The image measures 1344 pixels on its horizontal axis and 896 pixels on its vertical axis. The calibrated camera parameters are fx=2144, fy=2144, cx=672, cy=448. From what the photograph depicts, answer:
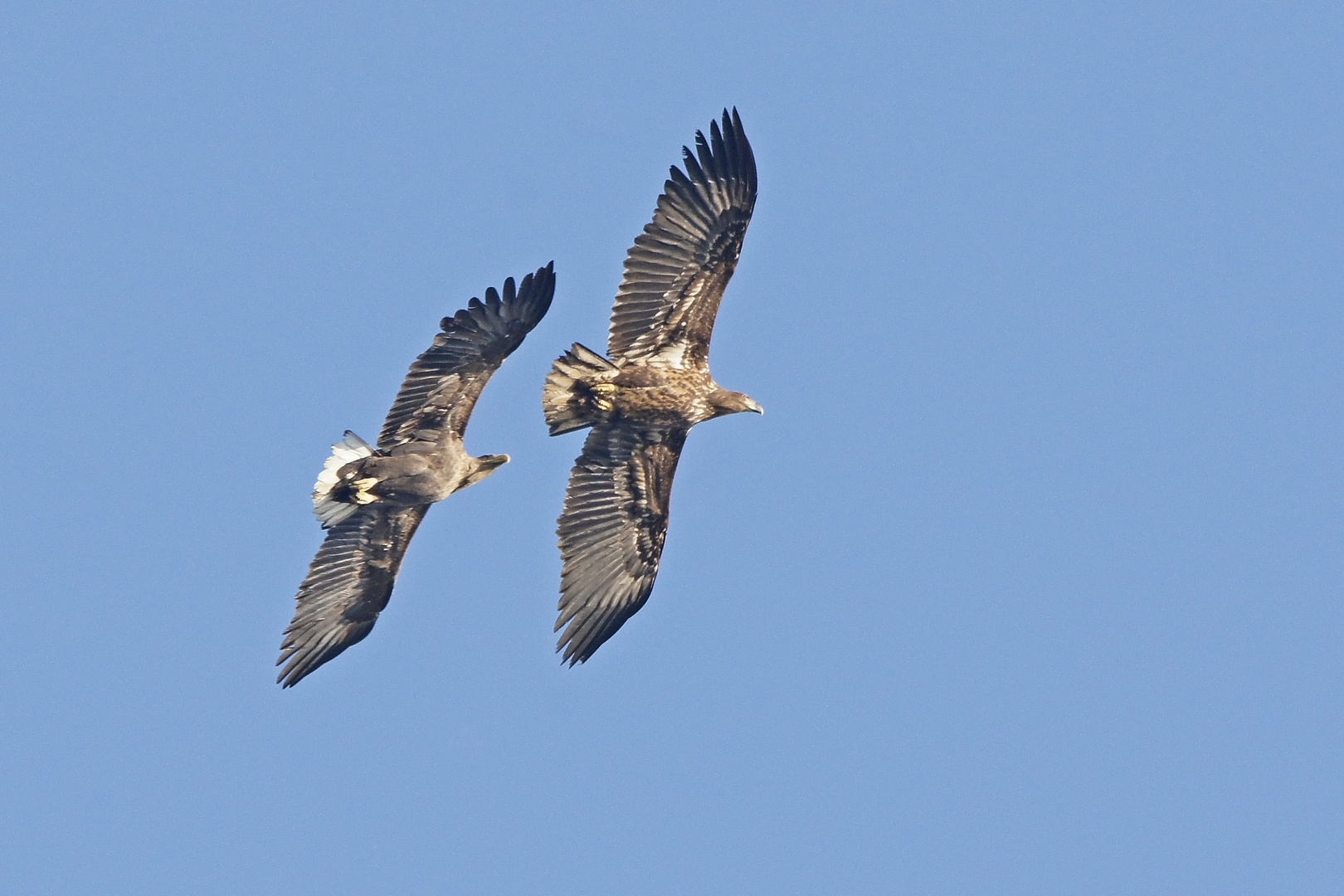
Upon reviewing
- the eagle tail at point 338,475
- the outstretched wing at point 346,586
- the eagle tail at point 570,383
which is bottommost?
the outstretched wing at point 346,586

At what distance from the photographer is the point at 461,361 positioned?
19.8 metres

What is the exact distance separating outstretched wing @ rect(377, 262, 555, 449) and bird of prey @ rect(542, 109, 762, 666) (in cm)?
57

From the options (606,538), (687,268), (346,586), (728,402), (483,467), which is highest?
(687,268)

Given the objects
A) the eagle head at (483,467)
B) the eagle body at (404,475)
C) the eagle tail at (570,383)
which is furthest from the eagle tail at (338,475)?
the eagle tail at (570,383)

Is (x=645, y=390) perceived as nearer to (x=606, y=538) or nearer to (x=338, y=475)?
(x=606, y=538)

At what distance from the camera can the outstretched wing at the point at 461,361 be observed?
1953 cm

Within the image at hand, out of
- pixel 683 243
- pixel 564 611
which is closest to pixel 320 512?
pixel 564 611

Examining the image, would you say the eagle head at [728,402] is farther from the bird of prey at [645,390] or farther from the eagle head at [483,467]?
the eagle head at [483,467]

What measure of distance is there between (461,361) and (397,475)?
1.22m

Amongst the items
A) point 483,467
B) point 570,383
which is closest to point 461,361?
point 570,383

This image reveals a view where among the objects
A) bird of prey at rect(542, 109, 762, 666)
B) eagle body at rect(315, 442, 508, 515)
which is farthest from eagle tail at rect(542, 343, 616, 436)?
eagle body at rect(315, 442, 508, 515)

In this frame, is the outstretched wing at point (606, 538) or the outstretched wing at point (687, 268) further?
the outstretched wing at point (606, 538)

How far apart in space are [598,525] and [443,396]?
6.43 feet

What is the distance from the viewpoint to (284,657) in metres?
20.9
